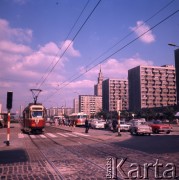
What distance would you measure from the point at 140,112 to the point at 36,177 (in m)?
106

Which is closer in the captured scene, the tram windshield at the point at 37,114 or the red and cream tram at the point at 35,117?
the red and cream tram at the point at 35,117

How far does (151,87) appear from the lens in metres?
139

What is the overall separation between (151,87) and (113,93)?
1329 inches

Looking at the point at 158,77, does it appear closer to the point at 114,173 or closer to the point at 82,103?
the point at 82,103

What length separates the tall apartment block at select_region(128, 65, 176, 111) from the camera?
137250 mm

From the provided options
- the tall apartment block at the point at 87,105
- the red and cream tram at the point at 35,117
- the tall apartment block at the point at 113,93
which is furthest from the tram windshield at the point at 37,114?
the tall apartment block at the point at 87,105

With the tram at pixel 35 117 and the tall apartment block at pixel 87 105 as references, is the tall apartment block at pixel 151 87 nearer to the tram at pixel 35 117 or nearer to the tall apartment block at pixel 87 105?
the tall apartment block at pixel 87 105

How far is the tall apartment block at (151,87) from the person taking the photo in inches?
5404

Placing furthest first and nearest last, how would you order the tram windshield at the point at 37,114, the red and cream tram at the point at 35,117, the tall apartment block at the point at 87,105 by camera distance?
the tall apartment block at the point at 87,105 < the tram windshield at the point at 37,114 < the red and cream tram at the point at 35,117

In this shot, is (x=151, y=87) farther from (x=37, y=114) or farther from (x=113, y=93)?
(x=37, y=114)

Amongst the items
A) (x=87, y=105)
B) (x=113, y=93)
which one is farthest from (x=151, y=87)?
(x=87, y=105)

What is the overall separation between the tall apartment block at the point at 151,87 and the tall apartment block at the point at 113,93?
22771mm

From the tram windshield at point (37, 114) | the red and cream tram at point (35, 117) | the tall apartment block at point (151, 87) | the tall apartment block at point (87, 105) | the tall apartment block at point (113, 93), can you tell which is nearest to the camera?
the red and cream tram at point (35, 117)

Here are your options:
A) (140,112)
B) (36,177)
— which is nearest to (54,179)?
(36,177)
